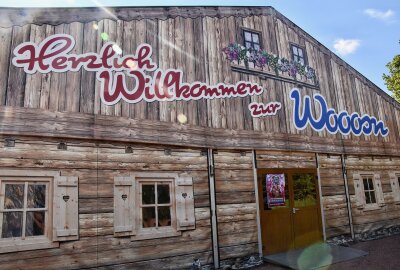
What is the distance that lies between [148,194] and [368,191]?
806 centimetres

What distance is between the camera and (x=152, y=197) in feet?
21.4

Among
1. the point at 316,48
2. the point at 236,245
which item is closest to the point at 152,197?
the point at 236,245

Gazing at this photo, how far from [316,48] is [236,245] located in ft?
23.8

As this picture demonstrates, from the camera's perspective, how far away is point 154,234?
20.7 ft

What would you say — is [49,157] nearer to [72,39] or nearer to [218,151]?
[72,39]

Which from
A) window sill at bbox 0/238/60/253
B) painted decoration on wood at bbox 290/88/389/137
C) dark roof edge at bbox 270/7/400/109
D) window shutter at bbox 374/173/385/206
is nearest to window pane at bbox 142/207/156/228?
window sill at bbox 0/238/60/253

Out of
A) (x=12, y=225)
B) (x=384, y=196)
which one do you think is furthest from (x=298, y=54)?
(x=12, y=225)

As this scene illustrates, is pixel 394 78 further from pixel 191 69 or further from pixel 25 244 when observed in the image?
pixel 25 244

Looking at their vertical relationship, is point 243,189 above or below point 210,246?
above

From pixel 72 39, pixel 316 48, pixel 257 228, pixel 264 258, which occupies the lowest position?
pixel 264 258

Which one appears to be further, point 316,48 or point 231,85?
point 316,48

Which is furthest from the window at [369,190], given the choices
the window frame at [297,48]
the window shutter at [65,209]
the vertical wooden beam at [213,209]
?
the window shutter at [65,209]

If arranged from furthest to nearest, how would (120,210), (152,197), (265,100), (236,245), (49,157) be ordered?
(265,100) → (236,245) → (152,197) → (120,210) → (49,157)

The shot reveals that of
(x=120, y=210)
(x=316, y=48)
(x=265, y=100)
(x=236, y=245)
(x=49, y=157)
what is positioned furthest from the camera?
(x=316, y=48)
